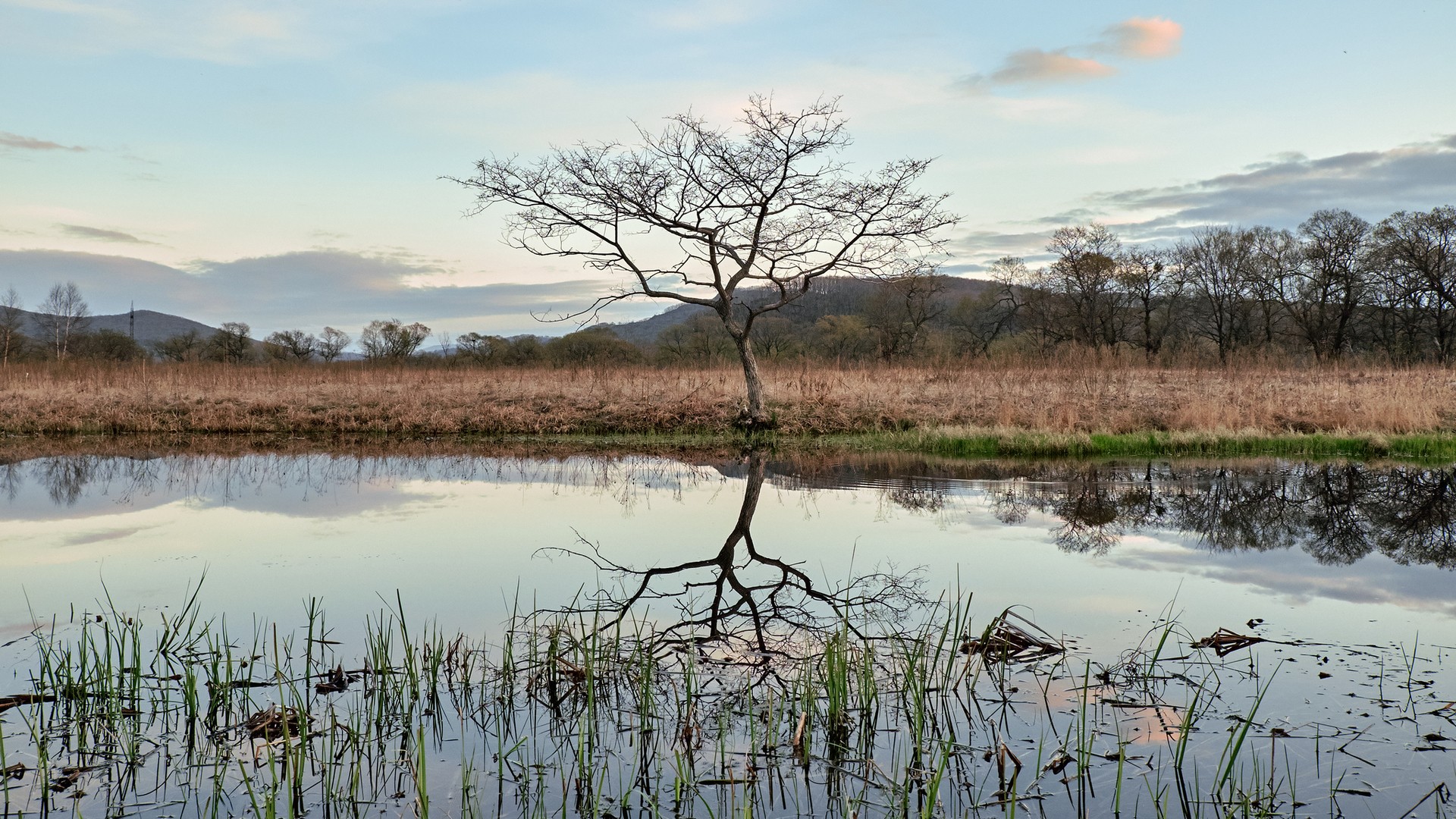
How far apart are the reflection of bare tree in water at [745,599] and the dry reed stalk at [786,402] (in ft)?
36.2

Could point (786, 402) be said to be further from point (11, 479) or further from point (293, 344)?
point (293, 344)

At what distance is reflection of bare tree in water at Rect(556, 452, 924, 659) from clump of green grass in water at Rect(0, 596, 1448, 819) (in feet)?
0.83

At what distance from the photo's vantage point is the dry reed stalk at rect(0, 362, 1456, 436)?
18703 mm

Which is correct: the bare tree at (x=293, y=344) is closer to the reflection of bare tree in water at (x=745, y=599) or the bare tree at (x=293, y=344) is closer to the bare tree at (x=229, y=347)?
the bare tree at (x=229, y=347)

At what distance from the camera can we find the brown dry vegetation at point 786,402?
18703 millimetres

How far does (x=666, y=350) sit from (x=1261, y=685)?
64.8 meters

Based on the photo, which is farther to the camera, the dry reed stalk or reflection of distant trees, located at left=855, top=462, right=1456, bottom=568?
the dry reed stalk

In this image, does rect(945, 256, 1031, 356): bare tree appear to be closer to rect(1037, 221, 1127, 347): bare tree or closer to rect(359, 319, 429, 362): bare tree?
rect(1037, 221, 1127, 347): bare tree

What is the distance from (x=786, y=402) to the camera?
21.4 metres

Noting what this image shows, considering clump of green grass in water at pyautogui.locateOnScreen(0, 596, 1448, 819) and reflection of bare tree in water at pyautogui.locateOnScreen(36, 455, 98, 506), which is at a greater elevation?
reflection of bare tree in water at pyautogui.locateOnScreen(36, 455, 98, 506)

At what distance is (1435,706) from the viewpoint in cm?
452

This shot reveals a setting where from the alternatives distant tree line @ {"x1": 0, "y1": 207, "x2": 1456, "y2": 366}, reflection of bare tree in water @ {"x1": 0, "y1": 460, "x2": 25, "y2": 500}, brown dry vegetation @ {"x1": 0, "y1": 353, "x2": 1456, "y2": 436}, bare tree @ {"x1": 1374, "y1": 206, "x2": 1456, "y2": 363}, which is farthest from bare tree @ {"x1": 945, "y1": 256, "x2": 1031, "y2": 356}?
reflection of bare tree in water @ {"x1": 0, "y1": 460, "x2": 25, "y2": 500}

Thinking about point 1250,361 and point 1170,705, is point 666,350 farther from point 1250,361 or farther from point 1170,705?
point 1170,705

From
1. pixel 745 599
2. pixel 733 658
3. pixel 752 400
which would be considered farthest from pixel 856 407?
pixel 733 658
